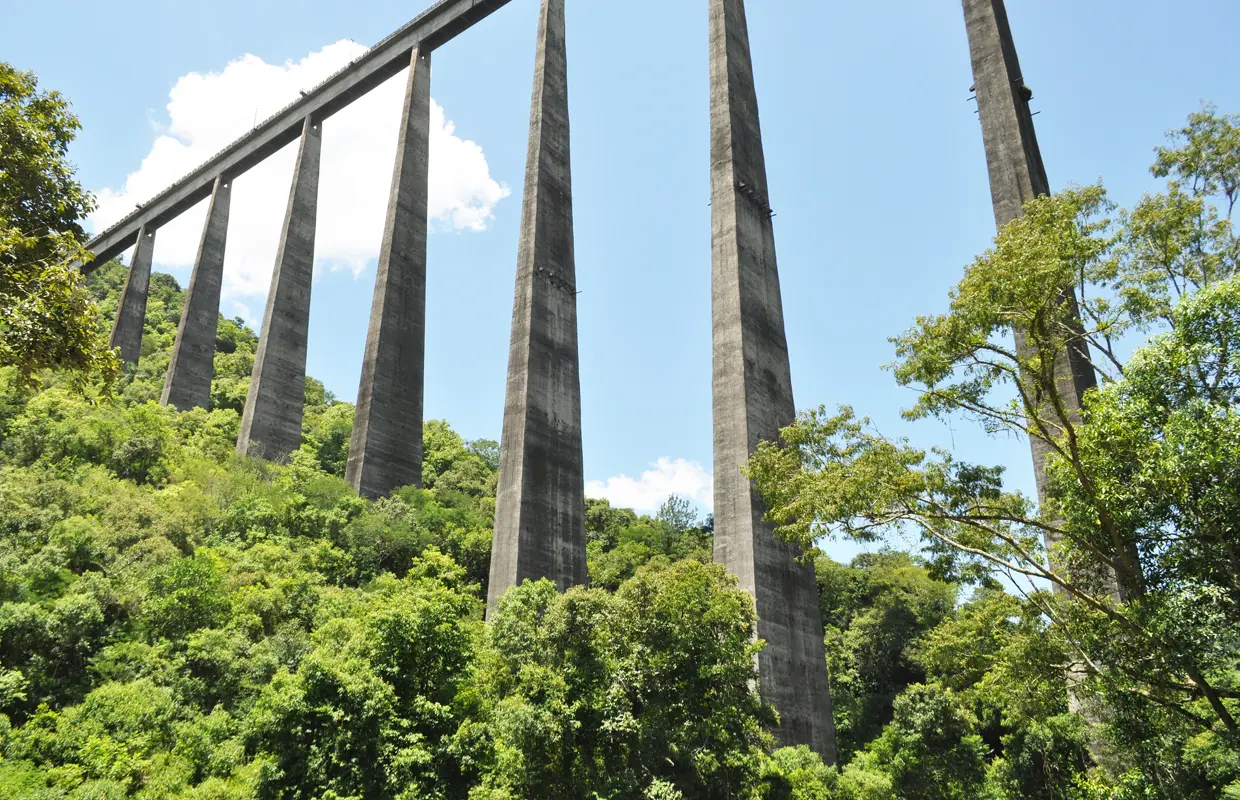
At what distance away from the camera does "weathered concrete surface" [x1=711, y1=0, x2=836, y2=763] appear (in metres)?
17.0

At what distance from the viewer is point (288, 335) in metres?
31.9

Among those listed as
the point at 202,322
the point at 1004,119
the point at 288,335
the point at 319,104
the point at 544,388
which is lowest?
the point at 544,388

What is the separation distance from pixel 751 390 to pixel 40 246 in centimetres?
1363

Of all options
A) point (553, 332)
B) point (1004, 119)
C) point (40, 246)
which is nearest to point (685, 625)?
point (40, 246)

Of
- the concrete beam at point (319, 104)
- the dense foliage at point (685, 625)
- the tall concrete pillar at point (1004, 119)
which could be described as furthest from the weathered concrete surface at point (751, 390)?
the concrete beam at point (319, 104)

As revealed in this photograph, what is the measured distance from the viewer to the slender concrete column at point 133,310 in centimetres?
4109

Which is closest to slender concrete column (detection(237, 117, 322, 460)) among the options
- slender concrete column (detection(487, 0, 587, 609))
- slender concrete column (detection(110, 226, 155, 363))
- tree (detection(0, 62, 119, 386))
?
slender concrete column (detection(487, 0, 587, 609))

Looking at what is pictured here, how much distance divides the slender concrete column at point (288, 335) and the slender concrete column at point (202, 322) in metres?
5.69

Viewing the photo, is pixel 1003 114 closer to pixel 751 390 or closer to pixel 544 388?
pixel 751 390

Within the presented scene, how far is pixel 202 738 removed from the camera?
1318cm

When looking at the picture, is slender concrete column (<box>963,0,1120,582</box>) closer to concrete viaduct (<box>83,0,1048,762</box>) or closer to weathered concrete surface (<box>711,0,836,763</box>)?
concrete viaduct (<box>83,0,1048,762</box>)

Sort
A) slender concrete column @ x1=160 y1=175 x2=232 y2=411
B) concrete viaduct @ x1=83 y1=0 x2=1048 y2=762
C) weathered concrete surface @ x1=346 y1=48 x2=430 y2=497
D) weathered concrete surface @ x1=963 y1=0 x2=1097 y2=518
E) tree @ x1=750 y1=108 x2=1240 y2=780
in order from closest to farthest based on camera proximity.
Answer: tree @ x1=750 y1=108 x2=1240 y2=780
concrete viaduct @ x1=83 y1=0 x2=1048 y2=762
weathered concrete surface @ x1=963 y1=0 x2=1097 y2=518
weathered concrete surface @ x1=346 y1=48 x2=430 y2=497
slender concrete column @ x1=160 y1=175 x2=232 y2=411

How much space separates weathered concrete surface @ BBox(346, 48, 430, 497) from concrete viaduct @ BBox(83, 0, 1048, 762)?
2.5 inches

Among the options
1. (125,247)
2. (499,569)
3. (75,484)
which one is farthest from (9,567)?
(125,247)
